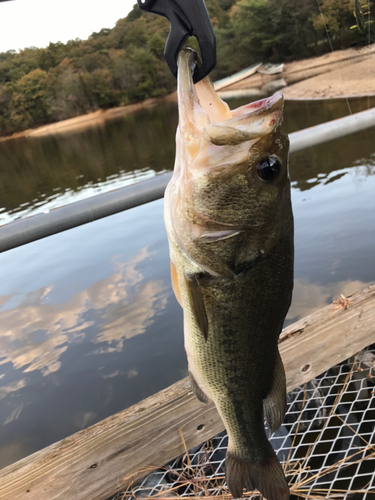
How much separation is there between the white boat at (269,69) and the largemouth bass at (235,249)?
3354 cm

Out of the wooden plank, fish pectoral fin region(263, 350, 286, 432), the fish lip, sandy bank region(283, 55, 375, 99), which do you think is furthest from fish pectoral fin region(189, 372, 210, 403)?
sandy bank region(283, 55, 375, 99)

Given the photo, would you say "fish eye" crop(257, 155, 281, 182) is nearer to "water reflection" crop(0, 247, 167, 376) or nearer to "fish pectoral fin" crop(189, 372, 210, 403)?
"fish pectoral fin" crop(189, 372, 210, 403)

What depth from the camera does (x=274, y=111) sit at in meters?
1.07

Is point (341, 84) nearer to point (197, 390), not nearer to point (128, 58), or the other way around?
point (128, 58)

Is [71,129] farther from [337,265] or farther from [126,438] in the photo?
[126,438]

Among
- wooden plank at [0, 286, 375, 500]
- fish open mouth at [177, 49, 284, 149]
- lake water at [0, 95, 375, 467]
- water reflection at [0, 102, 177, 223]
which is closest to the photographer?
fish open mouth at [177, 49, 284, 149]

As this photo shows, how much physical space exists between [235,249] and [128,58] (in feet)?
119

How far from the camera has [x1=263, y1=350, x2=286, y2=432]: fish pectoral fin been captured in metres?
1.30

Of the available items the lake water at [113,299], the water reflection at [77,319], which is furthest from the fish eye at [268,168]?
the water reflection at [77,319]

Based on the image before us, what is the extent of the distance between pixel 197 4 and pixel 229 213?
0.56 meters

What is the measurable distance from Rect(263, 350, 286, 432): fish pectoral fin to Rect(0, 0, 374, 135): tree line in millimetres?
19586

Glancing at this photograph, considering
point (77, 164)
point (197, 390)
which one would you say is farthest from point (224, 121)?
point (77, 164)

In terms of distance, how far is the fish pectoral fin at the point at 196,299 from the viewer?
1.16 metres

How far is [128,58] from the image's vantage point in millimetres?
32969
